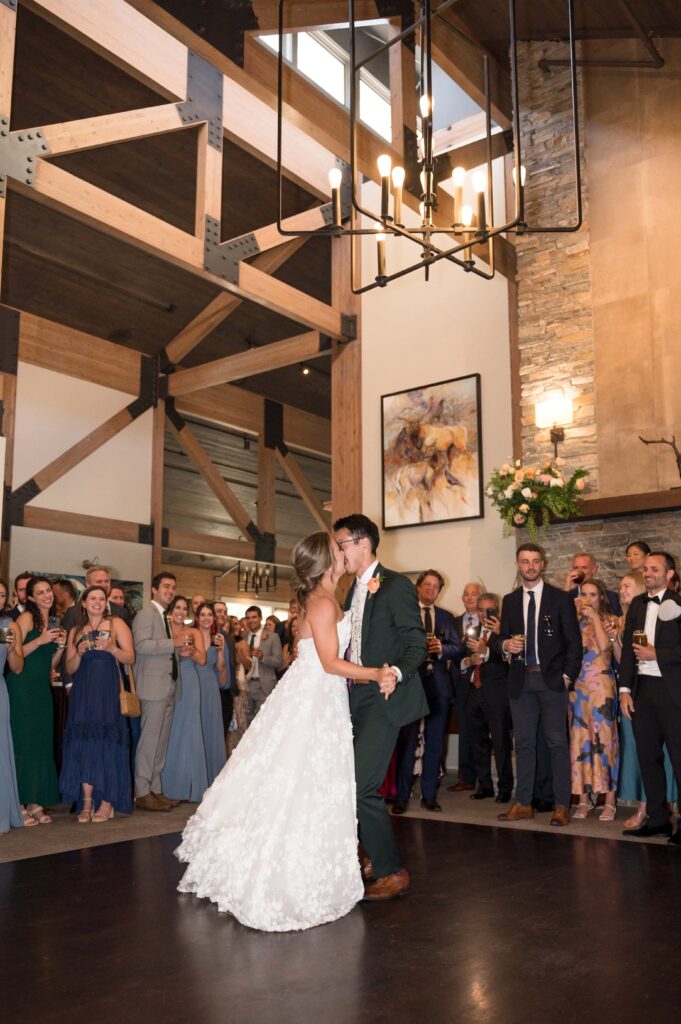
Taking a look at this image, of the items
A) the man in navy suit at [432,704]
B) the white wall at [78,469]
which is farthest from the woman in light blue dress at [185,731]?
the white wall at [78,469]

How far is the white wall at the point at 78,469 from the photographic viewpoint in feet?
35.6

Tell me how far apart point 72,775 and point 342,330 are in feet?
18.6

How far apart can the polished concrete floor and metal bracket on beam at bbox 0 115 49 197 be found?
444 cm

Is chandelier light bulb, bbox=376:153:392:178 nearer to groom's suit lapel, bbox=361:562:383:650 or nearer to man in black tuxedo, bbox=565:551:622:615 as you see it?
groom's suit lapel, bbox=361:562:383:650

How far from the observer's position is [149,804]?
19.1 ft

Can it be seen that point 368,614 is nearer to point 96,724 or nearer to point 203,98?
point 96,724

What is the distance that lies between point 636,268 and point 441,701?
4276mm

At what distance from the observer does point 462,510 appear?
8477mm

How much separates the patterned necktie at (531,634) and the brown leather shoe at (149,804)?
255 cm

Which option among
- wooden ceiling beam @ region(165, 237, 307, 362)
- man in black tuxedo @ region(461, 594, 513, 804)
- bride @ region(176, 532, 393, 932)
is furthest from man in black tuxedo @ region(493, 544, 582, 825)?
wooden ceiling beam @ region(165, 237, 307, 362)

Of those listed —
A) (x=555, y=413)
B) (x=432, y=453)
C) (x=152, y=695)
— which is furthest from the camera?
(x=432, y=453)

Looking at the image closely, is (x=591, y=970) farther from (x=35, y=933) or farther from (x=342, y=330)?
(x=342, y=330)

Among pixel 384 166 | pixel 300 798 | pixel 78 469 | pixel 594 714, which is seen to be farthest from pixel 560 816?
pixel 78 469

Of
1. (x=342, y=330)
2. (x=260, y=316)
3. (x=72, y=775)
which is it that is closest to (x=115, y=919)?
(x=72, y=775)
